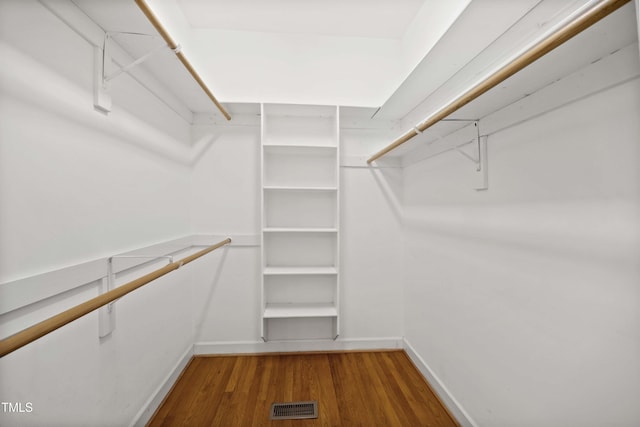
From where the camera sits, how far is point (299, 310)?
2.03 m

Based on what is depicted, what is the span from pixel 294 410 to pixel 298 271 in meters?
0.86

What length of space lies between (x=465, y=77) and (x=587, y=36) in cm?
90

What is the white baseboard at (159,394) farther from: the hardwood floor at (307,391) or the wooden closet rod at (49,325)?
the wooden closet rod at (49,325)

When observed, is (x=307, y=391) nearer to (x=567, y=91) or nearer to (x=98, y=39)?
(x=567, y=91)

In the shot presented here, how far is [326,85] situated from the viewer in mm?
2209

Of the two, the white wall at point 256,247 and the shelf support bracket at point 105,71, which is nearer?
the shelf support bracket at point 105,71

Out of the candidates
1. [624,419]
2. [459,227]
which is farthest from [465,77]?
[624,419]

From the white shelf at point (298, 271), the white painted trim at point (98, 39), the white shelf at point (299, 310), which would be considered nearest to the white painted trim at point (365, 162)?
the white shelf at point (298, 271)

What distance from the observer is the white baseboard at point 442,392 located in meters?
1.38

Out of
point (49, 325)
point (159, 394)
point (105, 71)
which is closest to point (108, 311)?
point (49, 325)

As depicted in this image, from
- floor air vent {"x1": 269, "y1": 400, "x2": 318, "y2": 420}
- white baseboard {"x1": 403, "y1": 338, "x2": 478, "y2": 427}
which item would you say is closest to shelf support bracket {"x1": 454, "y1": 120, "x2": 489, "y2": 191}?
white baseboard {"x1": 403, "y1": 338, "x2": 478, "y2": 427}

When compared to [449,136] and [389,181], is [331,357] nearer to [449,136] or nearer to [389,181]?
[389,181]

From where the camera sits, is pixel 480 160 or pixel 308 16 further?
pixel 308 16

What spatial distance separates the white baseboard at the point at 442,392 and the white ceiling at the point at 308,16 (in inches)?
103
